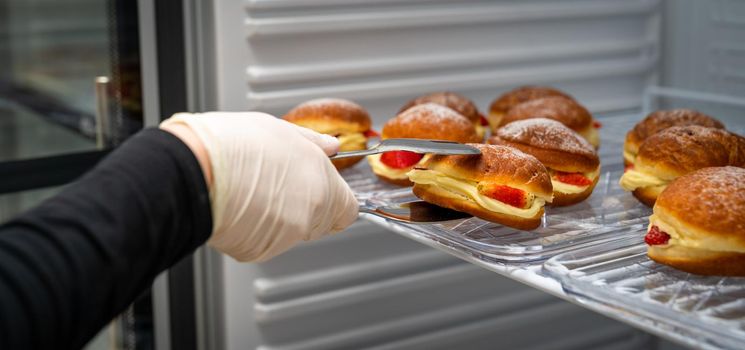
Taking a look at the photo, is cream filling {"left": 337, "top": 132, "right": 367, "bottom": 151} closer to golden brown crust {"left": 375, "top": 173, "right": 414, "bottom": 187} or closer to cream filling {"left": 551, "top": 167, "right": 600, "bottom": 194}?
golden brown crust {"left": 375, "top": 173, "right": 414, "bottom": 187}

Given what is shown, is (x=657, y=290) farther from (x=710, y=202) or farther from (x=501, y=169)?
(x=501, y=169)

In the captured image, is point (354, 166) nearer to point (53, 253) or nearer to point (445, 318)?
point (445, 318)

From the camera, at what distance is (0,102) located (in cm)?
165

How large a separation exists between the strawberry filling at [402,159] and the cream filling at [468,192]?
0.14 metres

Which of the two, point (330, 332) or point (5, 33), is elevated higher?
point (5, 33)

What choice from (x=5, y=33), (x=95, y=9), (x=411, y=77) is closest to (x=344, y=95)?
(x=411, y=77)

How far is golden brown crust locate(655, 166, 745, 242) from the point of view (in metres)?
1.00

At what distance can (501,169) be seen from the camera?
1159mm

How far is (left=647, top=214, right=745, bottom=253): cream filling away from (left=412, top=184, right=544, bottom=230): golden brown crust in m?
0.17

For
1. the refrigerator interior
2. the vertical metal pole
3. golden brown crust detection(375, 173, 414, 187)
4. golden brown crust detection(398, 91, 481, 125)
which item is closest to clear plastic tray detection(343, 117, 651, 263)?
golden brown crust detection(375, 173, 414, 187)

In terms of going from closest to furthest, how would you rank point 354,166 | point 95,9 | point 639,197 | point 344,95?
point 639,197
point 354,166
point 95,9
point 344,95

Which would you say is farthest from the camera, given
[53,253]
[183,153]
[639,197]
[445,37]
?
[445,37]

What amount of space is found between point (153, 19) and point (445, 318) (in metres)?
0.95

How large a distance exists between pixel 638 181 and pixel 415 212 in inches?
14.0
